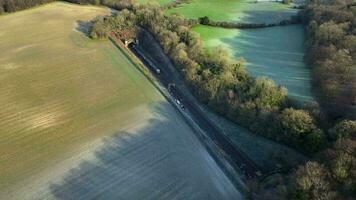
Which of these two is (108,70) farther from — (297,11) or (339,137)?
(297,11)

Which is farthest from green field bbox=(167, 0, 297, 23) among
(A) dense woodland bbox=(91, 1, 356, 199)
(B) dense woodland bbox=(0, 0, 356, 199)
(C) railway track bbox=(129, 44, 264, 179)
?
(C) railway track bbox=(129, 44, 264, 179)

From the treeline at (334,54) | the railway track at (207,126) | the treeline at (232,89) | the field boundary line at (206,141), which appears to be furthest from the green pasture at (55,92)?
the treeline at (334,54)

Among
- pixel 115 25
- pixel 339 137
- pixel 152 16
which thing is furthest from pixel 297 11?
pixel 339 137

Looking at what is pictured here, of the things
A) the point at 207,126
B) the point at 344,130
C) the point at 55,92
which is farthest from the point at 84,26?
the point at 344,130

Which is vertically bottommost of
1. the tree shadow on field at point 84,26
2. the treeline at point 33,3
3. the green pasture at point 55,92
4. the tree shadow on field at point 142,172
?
the tree shadow on field at point 142,172

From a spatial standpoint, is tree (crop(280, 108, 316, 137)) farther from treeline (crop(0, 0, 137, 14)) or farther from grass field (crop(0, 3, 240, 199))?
treeline (crop(0, 0, 137, 14))

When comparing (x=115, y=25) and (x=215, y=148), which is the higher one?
(x=115, y=25)

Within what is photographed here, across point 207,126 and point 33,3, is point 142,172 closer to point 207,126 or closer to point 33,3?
point 207,126

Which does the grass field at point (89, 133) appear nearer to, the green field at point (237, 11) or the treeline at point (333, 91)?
the treeline at point (333, 91)
